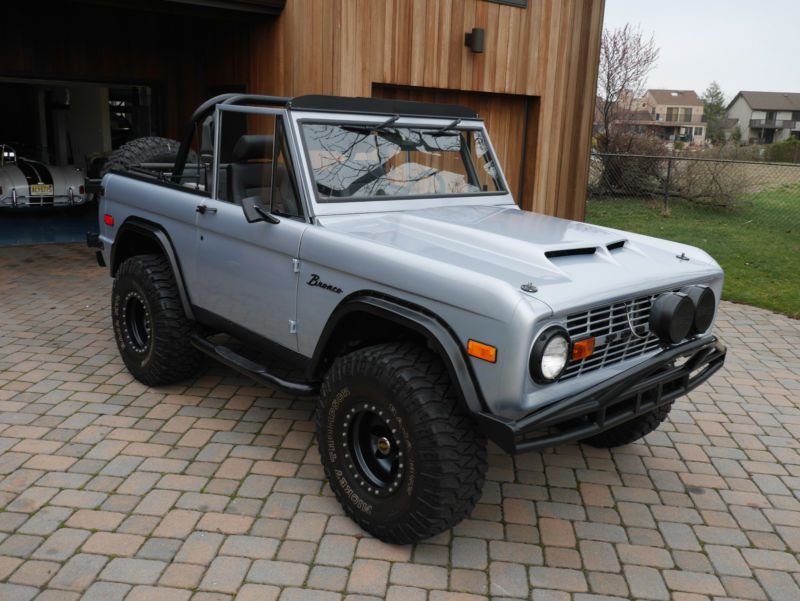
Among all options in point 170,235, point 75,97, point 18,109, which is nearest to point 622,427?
point 170,235

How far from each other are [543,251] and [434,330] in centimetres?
70

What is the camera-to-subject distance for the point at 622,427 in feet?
13.9

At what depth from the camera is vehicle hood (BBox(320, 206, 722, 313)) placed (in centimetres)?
309

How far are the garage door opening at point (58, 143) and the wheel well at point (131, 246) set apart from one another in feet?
17.9

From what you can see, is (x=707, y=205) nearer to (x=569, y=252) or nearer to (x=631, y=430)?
(x=631, y=430)

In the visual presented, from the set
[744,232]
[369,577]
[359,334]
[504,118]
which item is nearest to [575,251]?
[359,334]

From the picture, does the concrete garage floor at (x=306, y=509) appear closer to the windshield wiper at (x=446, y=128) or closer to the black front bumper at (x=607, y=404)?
the black front bumper at (x=607, y=404)

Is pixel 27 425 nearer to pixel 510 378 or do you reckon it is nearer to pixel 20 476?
pixel 20 476

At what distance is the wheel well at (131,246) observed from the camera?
5.21 metres

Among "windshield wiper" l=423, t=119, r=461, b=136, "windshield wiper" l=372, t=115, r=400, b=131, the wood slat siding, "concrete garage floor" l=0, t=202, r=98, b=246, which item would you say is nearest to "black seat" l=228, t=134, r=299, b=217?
"windshield wiper" l=372, t=115, r=400, b=131

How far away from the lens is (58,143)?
1666 cm

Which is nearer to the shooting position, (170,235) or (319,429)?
(319,429)

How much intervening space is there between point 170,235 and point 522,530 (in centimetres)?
284

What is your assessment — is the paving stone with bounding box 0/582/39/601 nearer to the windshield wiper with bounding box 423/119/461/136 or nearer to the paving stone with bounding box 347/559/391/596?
the paving stone with bounding box 347/559/391/596
